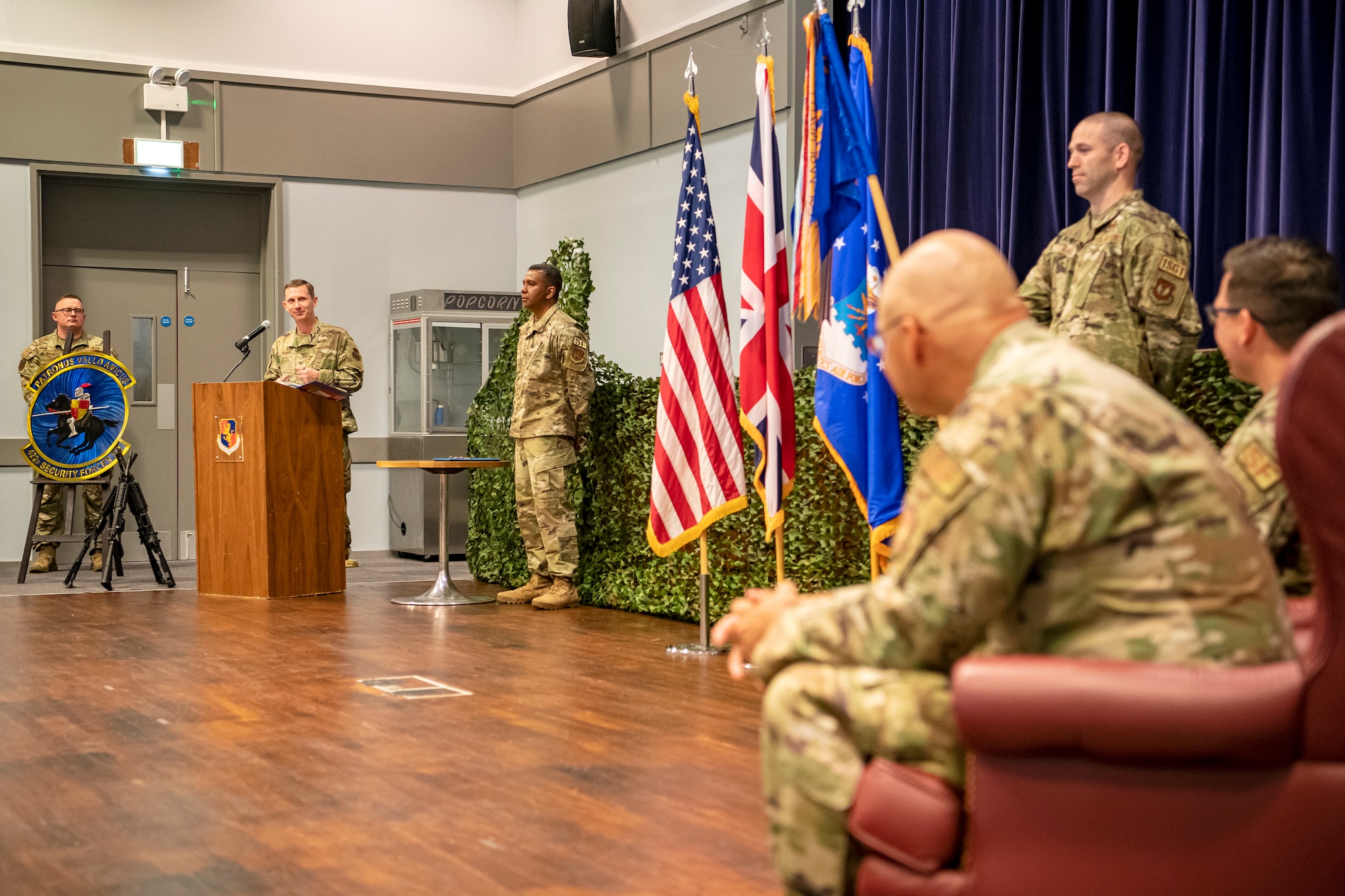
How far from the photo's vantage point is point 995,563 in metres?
1.66

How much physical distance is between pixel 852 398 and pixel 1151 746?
10.3 ft

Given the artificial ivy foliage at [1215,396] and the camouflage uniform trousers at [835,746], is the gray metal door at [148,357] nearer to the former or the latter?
the artificial ivy foliage at [1215,396]

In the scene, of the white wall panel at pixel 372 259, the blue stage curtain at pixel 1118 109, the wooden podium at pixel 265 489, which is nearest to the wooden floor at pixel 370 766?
the wooden podium at pixel 265 489

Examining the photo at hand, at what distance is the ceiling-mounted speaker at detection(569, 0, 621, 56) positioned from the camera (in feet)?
31.0

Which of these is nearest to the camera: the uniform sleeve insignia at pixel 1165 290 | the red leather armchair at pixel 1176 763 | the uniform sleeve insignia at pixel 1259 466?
the red leather armchair at pixel 1176 763

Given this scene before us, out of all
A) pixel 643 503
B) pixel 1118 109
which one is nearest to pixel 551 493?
pixel 643 503

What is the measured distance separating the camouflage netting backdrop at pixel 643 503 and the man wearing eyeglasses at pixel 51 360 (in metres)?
2.75

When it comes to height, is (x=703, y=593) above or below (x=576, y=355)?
below

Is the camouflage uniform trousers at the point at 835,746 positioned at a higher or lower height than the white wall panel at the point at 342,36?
lower

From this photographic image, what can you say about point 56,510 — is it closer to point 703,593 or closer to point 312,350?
point 312,350

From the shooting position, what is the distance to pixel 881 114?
693cm

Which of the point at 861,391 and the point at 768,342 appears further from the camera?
the point at 768,342

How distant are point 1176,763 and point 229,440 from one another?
6.34 m

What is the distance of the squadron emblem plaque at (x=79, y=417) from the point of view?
7.70 meters
